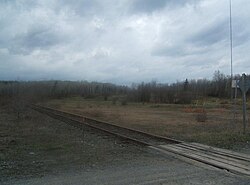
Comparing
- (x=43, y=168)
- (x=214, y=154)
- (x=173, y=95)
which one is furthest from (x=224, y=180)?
(x=173, y=95)

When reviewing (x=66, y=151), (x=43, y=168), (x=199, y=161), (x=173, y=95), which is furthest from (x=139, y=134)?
(x=173, y=95)

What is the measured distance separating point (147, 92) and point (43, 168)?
Answer: 3240 inches

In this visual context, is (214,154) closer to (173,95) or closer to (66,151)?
(66,151)

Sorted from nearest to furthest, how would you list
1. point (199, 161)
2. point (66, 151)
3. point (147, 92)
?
point (199, 161)
point (66, 151)
point (147, 92)

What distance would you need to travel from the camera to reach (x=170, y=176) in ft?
26.6

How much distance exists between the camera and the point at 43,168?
9211 millimetres

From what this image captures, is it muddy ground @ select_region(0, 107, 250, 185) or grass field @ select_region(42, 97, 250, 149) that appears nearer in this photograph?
muddy ground @ select_region(0, 107, 250, 185)

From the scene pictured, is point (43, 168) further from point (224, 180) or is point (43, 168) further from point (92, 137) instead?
point (92, 137)

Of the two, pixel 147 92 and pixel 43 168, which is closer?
pixel 43 168

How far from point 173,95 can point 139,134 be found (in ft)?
214

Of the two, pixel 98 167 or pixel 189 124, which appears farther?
pixel 189 124

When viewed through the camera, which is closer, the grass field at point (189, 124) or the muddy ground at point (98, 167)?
the muddy ground at point (98, 167)

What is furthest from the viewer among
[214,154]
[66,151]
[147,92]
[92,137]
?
[147,92]

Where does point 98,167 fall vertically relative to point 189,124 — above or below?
above
